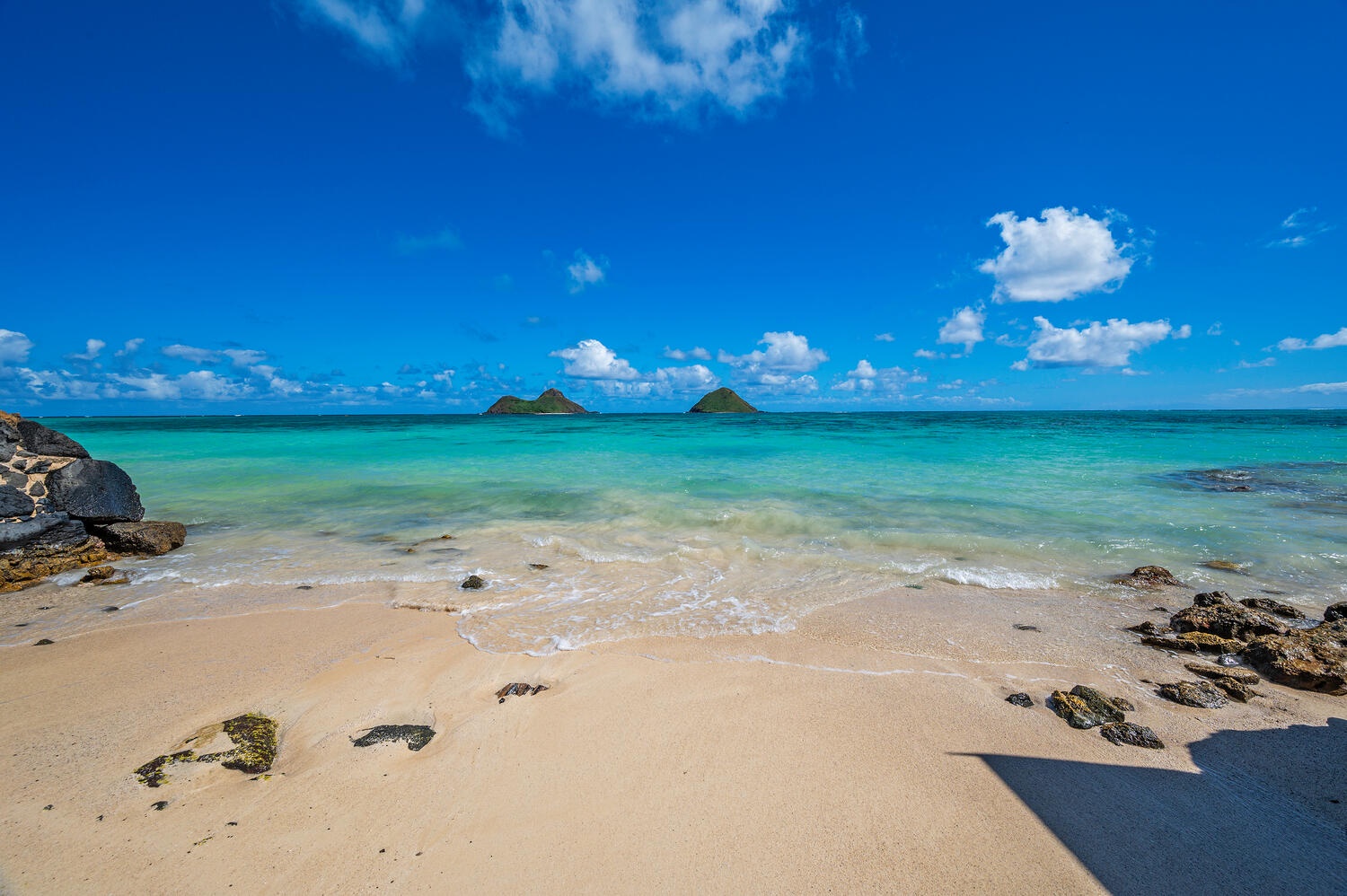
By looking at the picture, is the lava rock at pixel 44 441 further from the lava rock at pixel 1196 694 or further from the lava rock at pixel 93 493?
the lava rock at pixel 1196 694

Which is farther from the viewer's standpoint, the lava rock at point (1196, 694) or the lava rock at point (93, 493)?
the lava rock at point (93, 493)

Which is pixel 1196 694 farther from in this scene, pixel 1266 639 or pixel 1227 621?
pixel 1227 621

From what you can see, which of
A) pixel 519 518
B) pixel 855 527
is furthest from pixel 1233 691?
pixel 519 518

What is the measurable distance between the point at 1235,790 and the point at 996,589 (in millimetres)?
4103

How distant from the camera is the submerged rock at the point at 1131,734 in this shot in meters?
3.65

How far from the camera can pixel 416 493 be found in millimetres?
15312

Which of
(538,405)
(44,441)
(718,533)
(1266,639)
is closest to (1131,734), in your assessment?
(1266,639)

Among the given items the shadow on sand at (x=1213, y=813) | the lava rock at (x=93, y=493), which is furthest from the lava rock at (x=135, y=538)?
the shadow on sand at (x=1213, y=813)

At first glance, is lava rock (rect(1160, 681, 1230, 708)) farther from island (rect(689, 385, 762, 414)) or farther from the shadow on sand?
island (rect(689, 385, 762, 414))

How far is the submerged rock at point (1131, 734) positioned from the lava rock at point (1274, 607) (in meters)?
4.32

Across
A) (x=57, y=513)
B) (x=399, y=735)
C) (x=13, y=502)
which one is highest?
(x=13, y=502)

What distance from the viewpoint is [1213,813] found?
302cm

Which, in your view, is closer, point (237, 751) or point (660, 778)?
point (660, 778)

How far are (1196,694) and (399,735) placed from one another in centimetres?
640
